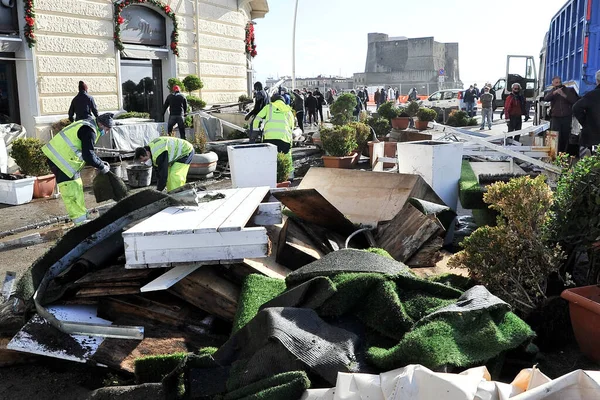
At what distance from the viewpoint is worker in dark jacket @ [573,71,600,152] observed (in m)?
8.65

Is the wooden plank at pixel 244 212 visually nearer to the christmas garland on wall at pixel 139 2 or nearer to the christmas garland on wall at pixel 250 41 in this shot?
the christmas garland on wall at pixel 139 2

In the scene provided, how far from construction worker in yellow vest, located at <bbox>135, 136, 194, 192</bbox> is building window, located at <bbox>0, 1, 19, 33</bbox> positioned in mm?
9293

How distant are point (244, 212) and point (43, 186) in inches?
283

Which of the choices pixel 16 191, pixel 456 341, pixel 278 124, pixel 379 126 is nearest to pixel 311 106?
pixel 379 126

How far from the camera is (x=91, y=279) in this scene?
13.8ft

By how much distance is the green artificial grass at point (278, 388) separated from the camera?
9.20 feet

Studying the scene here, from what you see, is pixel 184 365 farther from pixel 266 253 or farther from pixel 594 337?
pixel 594 337

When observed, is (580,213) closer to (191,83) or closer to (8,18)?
(8,18)

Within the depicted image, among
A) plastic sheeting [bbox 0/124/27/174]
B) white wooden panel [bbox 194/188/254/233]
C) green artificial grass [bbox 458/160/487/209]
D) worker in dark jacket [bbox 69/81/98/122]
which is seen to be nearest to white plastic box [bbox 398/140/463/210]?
green artificial grass [bbox 458/160/487/209]

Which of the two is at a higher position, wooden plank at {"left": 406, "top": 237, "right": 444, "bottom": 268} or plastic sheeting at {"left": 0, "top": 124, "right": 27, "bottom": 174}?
plastic sheeting at {"left": 0, "top": 124, "right": 27, "bottom": 174}

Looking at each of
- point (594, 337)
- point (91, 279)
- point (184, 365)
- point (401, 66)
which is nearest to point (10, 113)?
point (91, 279)

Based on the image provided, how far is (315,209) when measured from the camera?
5.47m

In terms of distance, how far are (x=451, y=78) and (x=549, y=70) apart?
58744 mm

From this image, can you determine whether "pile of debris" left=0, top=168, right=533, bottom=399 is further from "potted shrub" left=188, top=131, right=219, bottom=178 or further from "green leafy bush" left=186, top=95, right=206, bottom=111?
"green leafy bush" left=186, top=95, right=206, bottom=111
